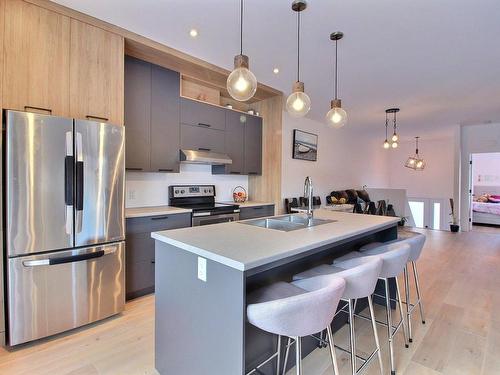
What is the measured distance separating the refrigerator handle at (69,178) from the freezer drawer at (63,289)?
284 millimetres

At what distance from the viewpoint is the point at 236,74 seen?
6.19 ft

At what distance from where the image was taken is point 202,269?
1.45 metres

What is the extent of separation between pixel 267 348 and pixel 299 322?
64 cm

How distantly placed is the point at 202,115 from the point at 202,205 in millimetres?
1234

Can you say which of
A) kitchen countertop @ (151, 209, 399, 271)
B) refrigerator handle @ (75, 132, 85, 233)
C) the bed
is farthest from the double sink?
the bed

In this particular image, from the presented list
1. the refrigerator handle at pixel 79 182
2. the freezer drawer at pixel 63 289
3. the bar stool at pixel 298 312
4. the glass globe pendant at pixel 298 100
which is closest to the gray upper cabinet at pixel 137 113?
the refrigerator handle at pixel 79 182

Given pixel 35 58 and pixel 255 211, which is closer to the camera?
pixel 35 58

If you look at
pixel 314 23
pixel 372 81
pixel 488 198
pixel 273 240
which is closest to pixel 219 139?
pixel 314 23

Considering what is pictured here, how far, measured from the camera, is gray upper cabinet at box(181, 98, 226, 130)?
A: 11.6ft

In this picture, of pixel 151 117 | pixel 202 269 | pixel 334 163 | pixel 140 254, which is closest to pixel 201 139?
pixel 151 117

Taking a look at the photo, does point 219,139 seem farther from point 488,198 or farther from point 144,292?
point 488,198

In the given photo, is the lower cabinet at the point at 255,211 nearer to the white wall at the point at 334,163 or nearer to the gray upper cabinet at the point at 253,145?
the gray upper cabinet at the point at 253,145

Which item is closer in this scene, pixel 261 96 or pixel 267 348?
pixel 267 348

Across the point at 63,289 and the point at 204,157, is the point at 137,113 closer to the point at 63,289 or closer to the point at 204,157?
the point at 204,157
